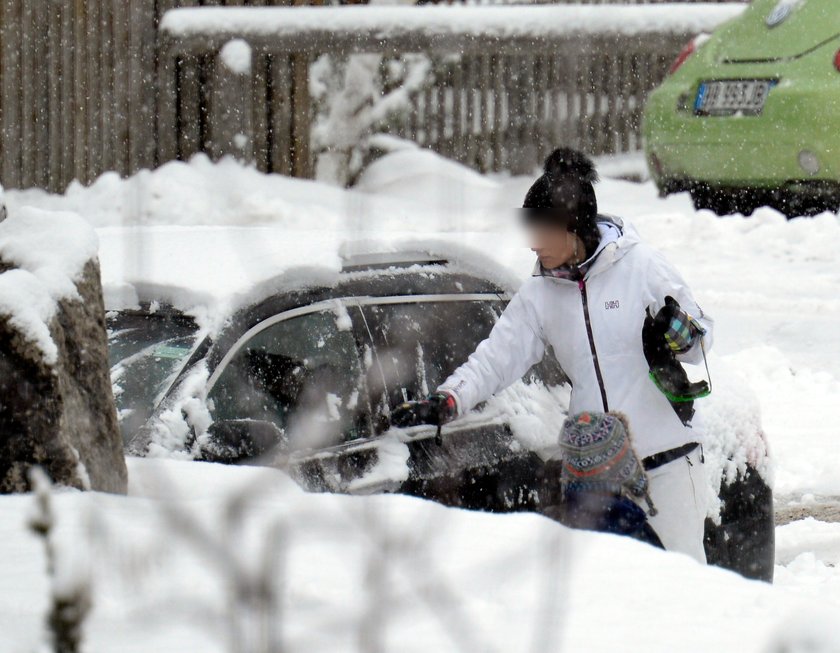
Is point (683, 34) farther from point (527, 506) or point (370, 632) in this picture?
point (370, 632)

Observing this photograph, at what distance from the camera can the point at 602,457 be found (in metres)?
3.48

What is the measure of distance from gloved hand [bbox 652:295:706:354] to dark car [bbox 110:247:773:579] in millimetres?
589

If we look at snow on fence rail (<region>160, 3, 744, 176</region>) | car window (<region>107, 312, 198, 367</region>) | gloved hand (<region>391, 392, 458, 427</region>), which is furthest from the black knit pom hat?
snow on fence rail (<region>160, 3, 744, 176</region>)

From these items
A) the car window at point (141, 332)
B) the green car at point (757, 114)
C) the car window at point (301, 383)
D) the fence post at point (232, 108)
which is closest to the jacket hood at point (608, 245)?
the car window at point (301, 383)

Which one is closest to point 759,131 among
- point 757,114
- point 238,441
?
point 757,114

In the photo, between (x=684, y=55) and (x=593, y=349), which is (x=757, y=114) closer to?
(x=684, y=55)

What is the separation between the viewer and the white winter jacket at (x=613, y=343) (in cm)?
367

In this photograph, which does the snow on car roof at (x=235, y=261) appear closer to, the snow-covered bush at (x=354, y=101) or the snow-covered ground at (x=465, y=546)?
the snow-covered ground at (x=465, y=546)

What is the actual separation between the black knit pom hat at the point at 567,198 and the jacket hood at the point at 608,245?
30 mm

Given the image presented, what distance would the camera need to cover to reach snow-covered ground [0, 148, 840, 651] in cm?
173

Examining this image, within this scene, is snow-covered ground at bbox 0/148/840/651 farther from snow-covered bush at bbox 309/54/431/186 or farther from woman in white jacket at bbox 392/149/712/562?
snow-covered bush at bbox 309/54/431/186

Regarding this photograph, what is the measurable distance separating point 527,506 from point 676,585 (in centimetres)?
183

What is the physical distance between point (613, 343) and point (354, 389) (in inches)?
28.3

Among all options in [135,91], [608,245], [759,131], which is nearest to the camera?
→ [608,245]
